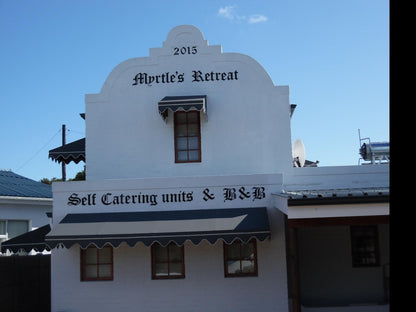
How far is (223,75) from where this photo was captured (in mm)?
13078

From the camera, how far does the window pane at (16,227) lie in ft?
62.5

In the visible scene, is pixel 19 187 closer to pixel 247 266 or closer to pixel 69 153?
pixel 69 153

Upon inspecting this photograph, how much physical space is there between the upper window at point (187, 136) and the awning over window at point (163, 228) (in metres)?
2.54

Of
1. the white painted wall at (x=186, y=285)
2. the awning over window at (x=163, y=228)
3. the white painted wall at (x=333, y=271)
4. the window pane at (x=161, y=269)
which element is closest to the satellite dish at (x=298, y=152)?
the white painted wall at (x=333, y=271)

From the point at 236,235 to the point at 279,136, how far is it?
4.24m

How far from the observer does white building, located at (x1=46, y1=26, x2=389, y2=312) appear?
985cm

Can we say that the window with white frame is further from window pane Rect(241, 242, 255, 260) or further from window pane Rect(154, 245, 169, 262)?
window pane Rect(241, 242, 255, 260)

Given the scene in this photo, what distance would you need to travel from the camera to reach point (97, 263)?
36.6 ft

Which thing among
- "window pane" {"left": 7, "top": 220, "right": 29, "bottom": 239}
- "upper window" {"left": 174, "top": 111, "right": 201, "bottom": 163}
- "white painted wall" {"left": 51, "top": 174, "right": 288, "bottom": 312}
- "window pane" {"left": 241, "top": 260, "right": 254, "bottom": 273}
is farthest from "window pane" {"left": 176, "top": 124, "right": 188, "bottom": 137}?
"window pane" {"left": 7, "top": 220, "right": 29, "bottom": 239}

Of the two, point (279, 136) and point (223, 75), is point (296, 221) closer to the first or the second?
point (279, 136)

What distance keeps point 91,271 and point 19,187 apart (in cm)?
1208

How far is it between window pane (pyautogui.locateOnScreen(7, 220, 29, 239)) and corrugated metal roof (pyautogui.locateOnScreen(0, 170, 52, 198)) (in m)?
1.21
